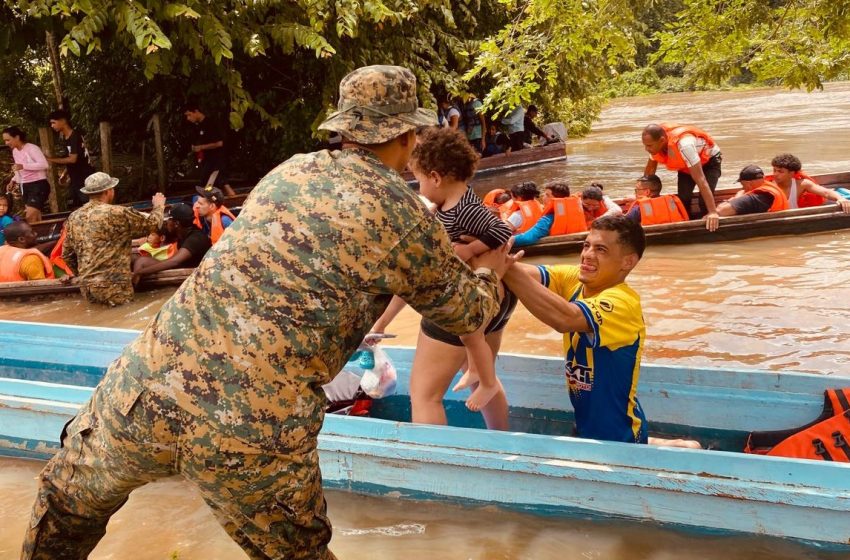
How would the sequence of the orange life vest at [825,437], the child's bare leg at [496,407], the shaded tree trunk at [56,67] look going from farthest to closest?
the shaded tree trunk at [56,67] → the child's bare leg at [496,407] → the orange life vest at [825,437]

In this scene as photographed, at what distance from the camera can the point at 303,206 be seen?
2016 mm

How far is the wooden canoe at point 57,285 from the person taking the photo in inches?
302

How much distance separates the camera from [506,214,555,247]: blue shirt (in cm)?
804

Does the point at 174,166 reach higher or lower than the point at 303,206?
lower

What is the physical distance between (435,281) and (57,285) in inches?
259

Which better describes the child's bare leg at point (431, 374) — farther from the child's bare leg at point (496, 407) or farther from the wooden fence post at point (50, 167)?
the wooden fence post at point (50, 167)

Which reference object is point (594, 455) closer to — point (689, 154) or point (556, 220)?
point (689, 154)

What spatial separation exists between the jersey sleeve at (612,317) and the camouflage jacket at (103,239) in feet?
17.4

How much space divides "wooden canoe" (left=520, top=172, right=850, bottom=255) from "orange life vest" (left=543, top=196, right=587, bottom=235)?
167mm

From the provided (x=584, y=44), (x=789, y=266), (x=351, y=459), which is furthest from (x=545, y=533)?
(x=789, y=266)

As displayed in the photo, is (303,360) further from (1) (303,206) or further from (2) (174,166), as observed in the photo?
(2) (174,166)

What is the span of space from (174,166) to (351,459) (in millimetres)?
11087

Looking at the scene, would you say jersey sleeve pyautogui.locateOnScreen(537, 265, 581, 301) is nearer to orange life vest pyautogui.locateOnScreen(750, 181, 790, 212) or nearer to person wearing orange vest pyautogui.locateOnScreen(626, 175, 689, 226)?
person wearing orange vest pyautogui.locateOnScreen(626, 175, 689, 226)

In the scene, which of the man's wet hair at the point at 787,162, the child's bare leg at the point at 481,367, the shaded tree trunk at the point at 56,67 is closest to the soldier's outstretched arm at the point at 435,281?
the child's bare leg at the point at 481,367
